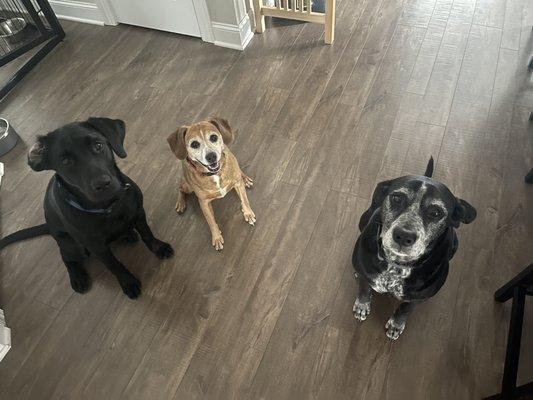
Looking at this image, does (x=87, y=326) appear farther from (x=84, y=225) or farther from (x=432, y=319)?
(x=432, y=319)

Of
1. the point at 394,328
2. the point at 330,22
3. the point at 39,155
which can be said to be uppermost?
the point at 39,155

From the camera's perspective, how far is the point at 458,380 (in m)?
1.81

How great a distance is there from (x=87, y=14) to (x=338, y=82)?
249cm

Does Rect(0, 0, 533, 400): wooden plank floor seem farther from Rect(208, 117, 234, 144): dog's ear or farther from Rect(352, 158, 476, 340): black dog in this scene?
Rect(208, 117, 234, 144): dog's ear

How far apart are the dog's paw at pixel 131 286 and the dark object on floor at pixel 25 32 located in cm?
222

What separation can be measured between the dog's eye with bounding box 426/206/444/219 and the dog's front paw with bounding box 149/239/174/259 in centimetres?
144

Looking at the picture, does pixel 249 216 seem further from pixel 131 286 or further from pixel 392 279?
pixel 392 279

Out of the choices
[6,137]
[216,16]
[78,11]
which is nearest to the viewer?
[6,137]

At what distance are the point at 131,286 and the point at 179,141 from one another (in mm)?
834

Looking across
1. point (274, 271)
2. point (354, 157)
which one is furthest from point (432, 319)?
point (354, 157)

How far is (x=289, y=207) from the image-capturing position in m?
2.40

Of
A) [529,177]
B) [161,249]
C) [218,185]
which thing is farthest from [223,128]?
[529,177]

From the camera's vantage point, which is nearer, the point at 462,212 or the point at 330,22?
the point at 462,212

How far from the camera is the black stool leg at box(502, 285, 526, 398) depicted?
5.17ft
